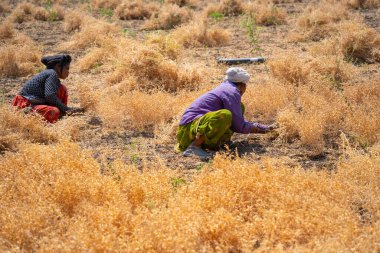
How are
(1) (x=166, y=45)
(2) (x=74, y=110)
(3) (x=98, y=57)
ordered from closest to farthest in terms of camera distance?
1. (2) (x=74, y=110)
2. (1) (x=166, y=45)
3. (3) (x=98, y=57)

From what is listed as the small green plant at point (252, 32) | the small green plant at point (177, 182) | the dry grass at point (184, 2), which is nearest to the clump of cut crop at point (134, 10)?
the dry grass at point (184, 2)

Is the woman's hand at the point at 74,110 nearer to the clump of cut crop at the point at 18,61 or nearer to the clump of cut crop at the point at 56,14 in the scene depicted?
the clump of cut crop at the point at 18,61

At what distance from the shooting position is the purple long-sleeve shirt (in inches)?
198

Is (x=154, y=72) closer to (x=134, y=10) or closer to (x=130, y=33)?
(x=130, y=33)

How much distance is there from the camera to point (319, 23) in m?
10.9

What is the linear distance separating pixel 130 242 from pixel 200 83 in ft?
14.8

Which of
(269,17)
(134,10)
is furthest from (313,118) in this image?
(134,10)

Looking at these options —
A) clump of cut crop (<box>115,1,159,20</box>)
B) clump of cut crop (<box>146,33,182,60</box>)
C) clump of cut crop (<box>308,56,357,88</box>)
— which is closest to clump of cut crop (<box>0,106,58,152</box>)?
clump of cut crop (<box>146,33,182,60</box>)

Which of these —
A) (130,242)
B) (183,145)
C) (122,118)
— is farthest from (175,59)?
(130,242)

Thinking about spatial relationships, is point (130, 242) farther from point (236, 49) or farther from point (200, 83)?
point (236, 49)

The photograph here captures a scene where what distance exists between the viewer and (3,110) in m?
5.58

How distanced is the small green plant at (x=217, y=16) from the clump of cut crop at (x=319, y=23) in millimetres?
2647

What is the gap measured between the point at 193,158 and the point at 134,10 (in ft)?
33.8

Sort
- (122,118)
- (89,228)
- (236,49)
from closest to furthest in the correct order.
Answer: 1. (89,228)
2. (122,118)
3. (236,49)
